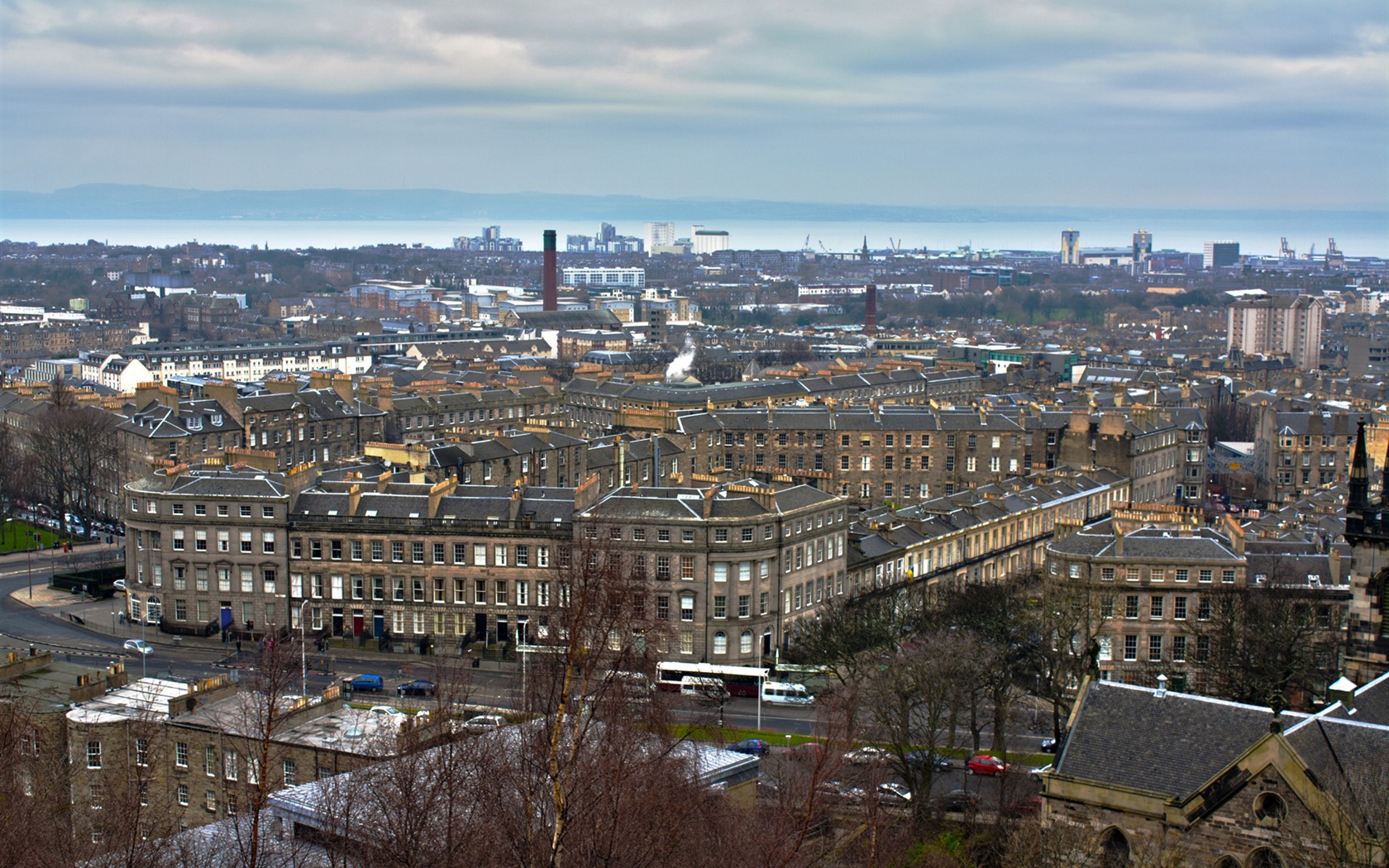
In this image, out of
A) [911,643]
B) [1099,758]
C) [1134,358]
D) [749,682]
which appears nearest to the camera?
[1099,758]

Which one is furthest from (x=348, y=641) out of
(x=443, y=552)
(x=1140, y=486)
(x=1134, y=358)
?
(x=1134, y=358)

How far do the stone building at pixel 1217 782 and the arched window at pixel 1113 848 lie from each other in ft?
0.07

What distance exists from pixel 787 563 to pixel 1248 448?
65.4 m

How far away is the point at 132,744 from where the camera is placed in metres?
38.6

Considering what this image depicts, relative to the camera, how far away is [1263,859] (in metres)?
29.1

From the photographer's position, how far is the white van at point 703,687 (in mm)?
53688

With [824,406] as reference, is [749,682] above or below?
below

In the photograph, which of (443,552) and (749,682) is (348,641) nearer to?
(443,552)

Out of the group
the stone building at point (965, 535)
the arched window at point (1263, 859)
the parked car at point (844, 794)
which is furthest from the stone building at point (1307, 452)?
the arched window at point (1263, 859)

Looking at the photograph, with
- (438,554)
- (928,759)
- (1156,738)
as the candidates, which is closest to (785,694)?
(928,759)

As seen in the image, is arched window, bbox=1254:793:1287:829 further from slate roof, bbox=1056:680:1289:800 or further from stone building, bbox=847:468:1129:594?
stone building, bbox=847:468:1129:594

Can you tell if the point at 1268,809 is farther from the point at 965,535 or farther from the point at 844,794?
the point at 965,535

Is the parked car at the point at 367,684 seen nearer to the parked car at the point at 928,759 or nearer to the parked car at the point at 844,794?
the parked car at the point at 928,759

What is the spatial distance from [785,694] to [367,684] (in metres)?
14.9
